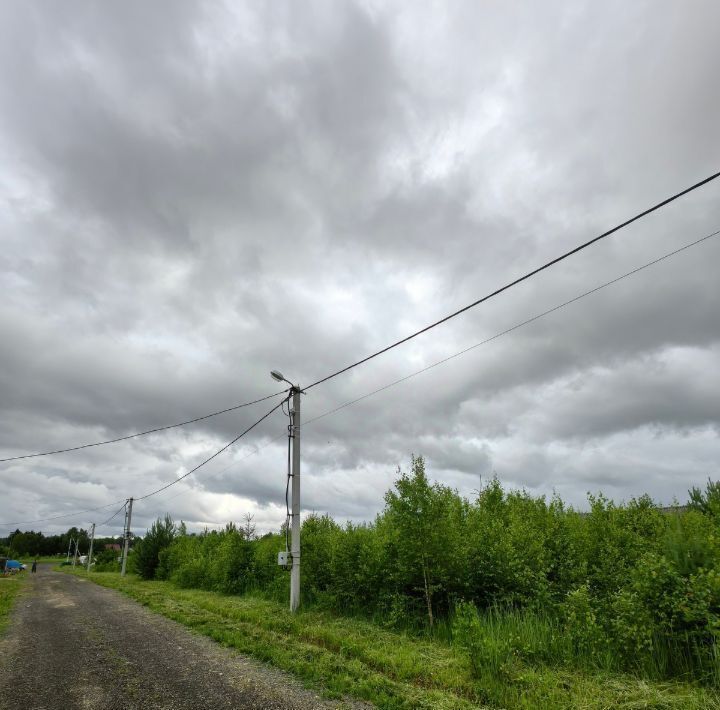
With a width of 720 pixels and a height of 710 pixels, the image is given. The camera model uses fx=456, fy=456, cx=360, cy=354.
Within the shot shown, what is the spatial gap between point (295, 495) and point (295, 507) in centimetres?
41

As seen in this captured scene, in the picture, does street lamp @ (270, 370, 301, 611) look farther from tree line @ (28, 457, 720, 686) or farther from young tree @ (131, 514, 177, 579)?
young tree @ (131, 514, 177, 579)

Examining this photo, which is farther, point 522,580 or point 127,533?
point 127,533

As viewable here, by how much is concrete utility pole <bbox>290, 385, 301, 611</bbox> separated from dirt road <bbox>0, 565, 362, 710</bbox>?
397 cm

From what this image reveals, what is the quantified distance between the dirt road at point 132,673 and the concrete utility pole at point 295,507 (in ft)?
13.0

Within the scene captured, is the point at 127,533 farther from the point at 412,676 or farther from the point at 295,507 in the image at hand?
the point at 412,676

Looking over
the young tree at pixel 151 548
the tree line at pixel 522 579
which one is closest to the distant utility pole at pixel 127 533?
the young tree at pixel 151 548

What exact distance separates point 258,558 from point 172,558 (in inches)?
575

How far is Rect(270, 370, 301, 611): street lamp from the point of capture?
1553 centimetres

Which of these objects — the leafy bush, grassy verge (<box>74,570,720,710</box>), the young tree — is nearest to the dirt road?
grassy verge (<box>74,570,720,710</box>)

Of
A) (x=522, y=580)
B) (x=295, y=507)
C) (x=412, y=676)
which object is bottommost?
(x=412, y=676)

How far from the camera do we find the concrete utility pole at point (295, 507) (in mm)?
15500

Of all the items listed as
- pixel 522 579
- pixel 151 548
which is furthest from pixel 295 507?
pixel 151 548

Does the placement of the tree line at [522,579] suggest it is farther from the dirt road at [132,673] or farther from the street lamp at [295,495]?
the dirt road at [132,673]

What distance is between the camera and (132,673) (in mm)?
8352
